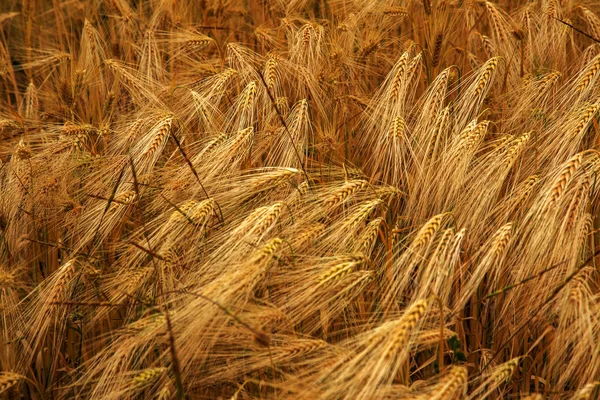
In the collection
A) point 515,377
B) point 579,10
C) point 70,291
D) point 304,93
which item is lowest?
point 515,377

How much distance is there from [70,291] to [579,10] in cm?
242

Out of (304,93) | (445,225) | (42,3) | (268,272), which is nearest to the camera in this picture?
(268,272)

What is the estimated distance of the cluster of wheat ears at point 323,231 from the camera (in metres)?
1.93

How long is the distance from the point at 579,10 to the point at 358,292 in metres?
1.97

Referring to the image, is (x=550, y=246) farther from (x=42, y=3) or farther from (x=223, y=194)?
(x=42, y=3)

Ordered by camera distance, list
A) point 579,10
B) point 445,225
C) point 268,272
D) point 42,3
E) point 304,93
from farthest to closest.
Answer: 1. point 42,3
2. point 579,10
3. point 304,93
4. point 445,225
5. point 268,272

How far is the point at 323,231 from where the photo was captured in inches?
86.7

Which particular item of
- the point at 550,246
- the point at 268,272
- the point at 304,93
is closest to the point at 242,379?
the point at 268,272

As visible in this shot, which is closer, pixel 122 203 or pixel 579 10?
pixel 122 203

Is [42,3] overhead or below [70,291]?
overhead

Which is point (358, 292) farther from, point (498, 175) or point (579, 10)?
point (579, 10)

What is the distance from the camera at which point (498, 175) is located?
230 centimetres

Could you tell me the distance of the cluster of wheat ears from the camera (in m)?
1.93

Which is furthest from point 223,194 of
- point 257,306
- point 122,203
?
point 257,306
